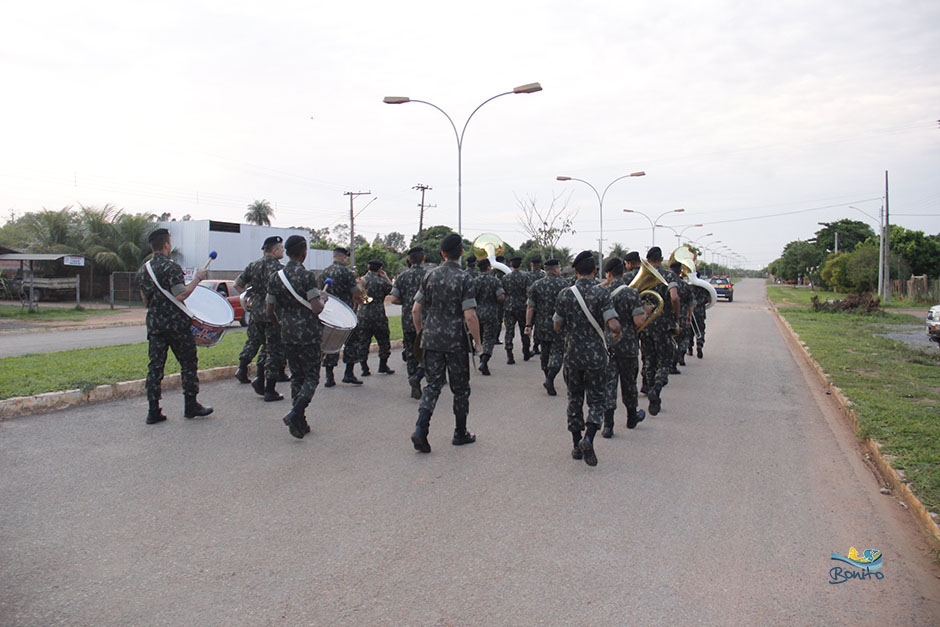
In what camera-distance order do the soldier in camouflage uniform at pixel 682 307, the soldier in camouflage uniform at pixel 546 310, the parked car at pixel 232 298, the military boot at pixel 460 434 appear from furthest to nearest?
the parked car at pixel 232 298
the soldier in camouflage uniform at pixel 682 307
the soldier in camouflage uniform at pixel 546 310
the military boot at pixel 460 434

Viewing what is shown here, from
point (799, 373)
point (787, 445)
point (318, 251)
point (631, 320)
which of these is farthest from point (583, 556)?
point (318, 251)

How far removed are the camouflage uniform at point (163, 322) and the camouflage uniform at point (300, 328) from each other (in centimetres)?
102

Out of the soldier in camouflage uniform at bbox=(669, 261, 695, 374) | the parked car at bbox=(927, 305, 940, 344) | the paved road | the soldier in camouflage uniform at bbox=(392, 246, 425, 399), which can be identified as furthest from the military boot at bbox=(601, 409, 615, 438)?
the parked car at bbox=(927, 305, 940, 344)

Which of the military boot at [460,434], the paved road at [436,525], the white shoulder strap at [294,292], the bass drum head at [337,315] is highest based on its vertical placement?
the white shoulder strap at [294,292]

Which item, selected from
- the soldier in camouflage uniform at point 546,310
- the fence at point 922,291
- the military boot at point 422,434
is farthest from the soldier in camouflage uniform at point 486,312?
the fence at point 922,291

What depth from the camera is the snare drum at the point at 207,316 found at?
661cm

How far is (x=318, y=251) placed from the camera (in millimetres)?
50000

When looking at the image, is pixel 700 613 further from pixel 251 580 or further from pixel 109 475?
pixel 109 475

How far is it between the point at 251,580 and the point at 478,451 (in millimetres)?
2711

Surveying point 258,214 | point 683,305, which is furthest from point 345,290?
point 258,214

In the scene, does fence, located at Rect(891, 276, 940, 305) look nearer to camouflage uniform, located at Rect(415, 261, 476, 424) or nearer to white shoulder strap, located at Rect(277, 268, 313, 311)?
camouflage uniform, located at Rect(415, 261, 476, 424)

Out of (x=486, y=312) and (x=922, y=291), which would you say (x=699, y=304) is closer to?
(x=486, y=312)

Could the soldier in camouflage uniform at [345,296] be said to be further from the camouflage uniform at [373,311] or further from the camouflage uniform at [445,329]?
the camouflage uniform at [445,329]

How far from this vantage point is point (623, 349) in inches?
252
